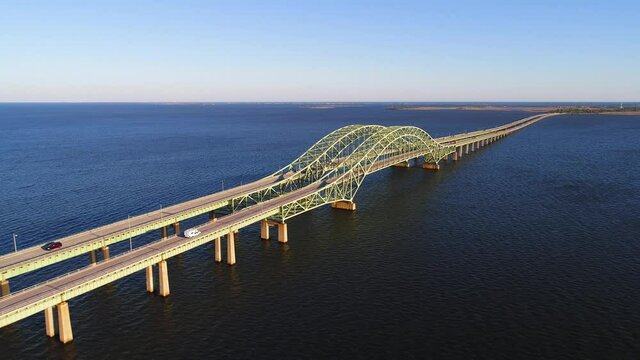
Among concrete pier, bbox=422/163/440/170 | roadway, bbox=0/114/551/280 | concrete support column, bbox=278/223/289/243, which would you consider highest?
roadway, bbox=0/114/551/280

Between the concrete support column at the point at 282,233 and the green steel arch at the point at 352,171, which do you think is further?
the green steel arch at the point at 352,171

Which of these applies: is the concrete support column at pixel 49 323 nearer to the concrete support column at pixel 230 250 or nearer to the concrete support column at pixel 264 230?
the concrete support column at pixel 230 250

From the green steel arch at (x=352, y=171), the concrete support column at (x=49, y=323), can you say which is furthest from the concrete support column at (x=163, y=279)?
the green steel arch at (x=352, y=171)

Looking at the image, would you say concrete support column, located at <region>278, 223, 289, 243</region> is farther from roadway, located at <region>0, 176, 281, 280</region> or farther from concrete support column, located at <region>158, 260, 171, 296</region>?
concrete support column, located at <region>158, 260, 171, 296</region>

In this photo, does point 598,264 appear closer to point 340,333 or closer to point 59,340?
point 340,333

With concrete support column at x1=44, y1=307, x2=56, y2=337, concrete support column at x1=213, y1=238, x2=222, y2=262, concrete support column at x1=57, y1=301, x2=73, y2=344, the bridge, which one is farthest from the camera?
concrete support column at x1=213, y1=238, x2=222, y2=262

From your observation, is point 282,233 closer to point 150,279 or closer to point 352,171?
point 150,279

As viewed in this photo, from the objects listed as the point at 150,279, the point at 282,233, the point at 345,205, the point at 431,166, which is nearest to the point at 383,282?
the point at 282,233

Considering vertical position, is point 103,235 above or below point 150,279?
above

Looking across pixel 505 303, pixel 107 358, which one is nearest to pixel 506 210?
pixel 505 303

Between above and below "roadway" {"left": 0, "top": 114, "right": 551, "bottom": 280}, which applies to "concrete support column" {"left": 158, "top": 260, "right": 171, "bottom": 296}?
below

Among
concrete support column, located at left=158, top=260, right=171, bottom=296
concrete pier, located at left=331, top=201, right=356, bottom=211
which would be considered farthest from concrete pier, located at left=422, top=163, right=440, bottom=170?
concrete support column, located at left=158, top=260, right=171, bottom=296
